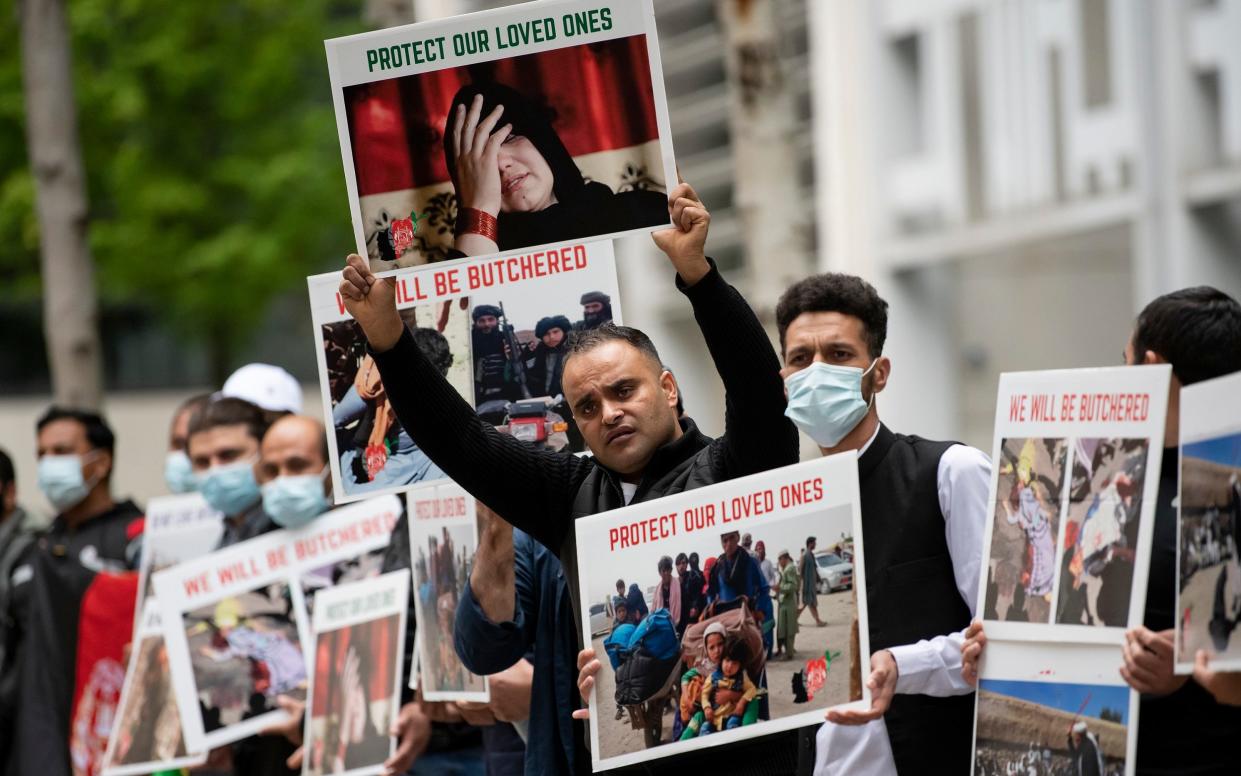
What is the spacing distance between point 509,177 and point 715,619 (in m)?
1.13

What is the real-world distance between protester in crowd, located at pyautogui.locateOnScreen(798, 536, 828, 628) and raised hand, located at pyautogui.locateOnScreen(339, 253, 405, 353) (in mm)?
1088

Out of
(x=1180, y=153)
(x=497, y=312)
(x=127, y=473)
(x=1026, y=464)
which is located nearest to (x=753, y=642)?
(x=1026, y=464)

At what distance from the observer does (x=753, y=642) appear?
13.6 feet

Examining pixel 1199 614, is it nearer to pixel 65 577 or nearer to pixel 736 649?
pixel 736 649

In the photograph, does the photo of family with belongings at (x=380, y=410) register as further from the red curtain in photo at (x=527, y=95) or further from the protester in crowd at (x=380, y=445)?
the red curtain in photo at (x=527, y=95)

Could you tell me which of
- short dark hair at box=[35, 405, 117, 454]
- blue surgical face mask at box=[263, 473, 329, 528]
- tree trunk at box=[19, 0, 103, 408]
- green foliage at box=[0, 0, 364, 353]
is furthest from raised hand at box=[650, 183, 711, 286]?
green foliage at box=[0, 0, 364, 353]

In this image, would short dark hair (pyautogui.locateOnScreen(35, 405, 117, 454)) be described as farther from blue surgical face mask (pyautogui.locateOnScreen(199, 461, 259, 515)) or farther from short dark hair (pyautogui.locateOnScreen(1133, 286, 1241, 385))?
short dark hair (pyautogui.locateOnScreen(1133, 286, 1241, 385))

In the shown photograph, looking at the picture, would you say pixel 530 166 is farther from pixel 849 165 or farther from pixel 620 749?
pixel 849 165

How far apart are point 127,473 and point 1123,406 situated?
2226 cm

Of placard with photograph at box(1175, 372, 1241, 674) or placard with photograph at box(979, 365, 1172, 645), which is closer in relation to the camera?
placard with photograph at box(1175, 372, 1241, 674)

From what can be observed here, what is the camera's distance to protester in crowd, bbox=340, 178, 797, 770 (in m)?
4.16

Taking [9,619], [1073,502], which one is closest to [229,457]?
[9,619]

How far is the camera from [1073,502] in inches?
155

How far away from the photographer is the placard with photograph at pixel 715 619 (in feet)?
13.4
